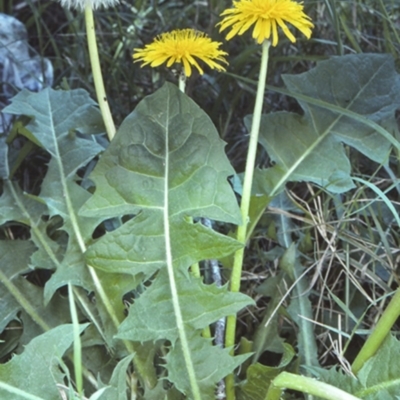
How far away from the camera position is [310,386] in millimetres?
799

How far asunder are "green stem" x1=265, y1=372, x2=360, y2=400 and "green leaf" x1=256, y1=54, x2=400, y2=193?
18.0 inches

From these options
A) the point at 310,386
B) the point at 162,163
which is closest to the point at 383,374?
the point at 310,386

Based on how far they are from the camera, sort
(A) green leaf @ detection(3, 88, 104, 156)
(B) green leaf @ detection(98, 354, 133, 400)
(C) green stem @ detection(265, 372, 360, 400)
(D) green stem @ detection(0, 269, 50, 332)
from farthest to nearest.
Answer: (A) green leaf @ detection(3, 88, 104, 156) → (D) green stem @ detection(0, 269, 50, 332) → (B) green leaf @ detection(98, 354, 133, 400) → (C) green stem @ detection(265, 372, 360, 400)

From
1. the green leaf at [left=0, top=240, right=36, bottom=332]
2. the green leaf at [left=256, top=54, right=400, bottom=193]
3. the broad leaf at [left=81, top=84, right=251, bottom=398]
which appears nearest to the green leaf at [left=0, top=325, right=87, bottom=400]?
the broad leaf at [left=81, top=84, right=251, bottom=398]

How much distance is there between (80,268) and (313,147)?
522 mm

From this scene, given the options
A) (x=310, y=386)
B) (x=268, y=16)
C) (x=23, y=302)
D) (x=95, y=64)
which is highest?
(x=268, y=16)

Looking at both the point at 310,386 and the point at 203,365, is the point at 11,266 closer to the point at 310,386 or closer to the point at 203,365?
the point at 203,365

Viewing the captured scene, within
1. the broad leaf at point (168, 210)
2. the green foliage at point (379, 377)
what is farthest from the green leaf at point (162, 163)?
the green foliage at point (379, 377)

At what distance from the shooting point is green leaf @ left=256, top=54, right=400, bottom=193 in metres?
1.21

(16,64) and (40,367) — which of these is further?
(16,64)

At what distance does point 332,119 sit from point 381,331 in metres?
0.49

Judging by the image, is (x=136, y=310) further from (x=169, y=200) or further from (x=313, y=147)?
(x=313, y=147)

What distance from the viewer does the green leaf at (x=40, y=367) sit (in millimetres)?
906

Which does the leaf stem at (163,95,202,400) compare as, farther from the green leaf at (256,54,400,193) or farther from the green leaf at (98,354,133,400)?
the green leaf at (256,54,400,193)
